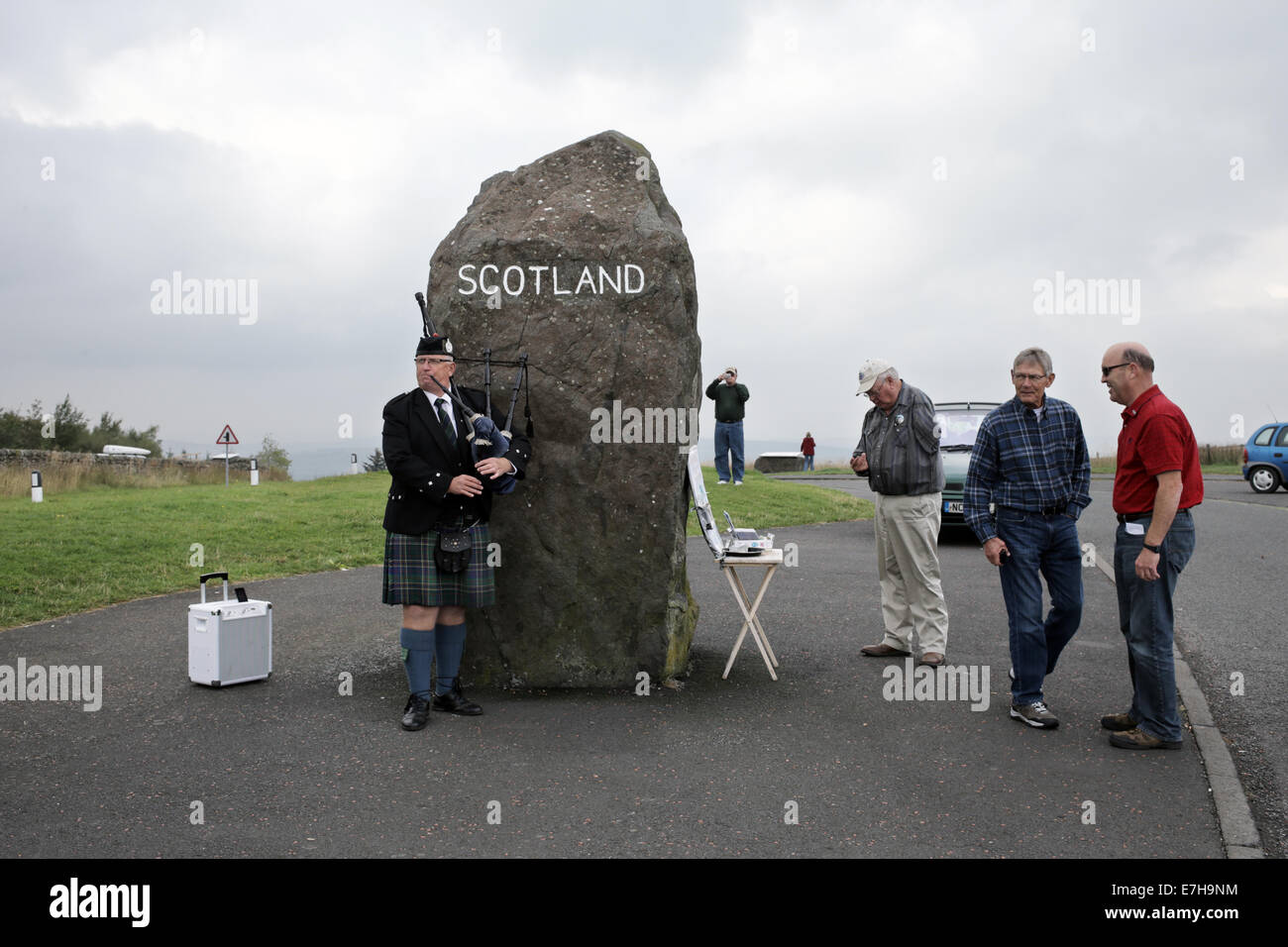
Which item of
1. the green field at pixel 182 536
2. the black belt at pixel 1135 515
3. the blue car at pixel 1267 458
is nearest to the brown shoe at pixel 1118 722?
the black belt at pixel 1135 515

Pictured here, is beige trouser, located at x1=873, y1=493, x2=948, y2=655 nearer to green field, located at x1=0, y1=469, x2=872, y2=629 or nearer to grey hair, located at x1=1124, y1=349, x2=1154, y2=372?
grey hair, located at x1=1124, y1=349, x2=1154, y2=372

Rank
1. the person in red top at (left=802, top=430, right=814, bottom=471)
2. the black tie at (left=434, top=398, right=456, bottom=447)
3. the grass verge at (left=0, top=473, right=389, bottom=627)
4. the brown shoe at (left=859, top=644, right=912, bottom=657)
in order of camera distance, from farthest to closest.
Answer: the person in red top at (left=802, top=430, right=814, bottom=471) < the grass verge at (left=0, top=473, right=389, bottom=627) < the brown shoe at (left=859, top=644, right=912, bottom=657) < the black tie at (left=434, top=398, right=456, bottom=447)

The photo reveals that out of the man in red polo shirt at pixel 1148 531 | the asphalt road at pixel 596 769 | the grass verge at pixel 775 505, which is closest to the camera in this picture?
the asphalt road at pixel 596 769

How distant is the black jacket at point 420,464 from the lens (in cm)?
591

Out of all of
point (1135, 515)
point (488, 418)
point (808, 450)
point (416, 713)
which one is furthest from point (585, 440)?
point (808, 450)

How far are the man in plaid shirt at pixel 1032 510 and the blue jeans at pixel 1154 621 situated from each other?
0.40 m

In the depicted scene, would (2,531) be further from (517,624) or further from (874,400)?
(874,400)

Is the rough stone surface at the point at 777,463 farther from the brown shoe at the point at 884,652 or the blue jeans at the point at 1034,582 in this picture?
the blue jeans at the point at 1034,582

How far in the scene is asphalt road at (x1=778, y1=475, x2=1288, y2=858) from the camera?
5.16 meters

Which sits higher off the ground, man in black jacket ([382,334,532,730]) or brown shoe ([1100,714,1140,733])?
man in black jacket ([382,334,532,730])

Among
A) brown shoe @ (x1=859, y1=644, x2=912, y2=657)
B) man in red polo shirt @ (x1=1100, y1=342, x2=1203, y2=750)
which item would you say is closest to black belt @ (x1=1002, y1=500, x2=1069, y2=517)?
man in red polo shirt @ (x1=1100, y1=342, x2=1203, y2=750)

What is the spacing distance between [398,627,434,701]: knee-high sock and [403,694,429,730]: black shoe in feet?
0.10

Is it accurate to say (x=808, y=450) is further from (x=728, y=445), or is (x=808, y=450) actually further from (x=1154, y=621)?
(x=1154, y=621)

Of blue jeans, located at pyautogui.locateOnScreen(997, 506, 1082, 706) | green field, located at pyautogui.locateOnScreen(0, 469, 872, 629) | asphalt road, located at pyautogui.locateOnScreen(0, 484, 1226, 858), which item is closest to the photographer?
asphalt road, located at pyautogui.locateOnScreen(0, 484, 1226, 858)
